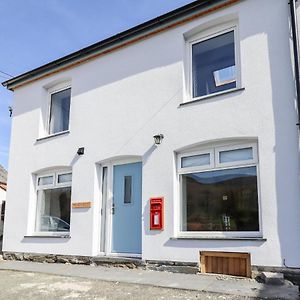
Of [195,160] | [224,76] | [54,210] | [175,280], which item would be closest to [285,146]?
Result: [195,160]

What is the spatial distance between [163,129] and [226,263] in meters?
2.94

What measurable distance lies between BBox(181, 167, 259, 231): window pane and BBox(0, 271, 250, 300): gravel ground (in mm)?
1758

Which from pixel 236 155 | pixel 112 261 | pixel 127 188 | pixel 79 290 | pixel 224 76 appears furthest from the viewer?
pixel 127 188

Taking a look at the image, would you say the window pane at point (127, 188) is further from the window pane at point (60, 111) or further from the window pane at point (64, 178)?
the window pane at point (60, 111)

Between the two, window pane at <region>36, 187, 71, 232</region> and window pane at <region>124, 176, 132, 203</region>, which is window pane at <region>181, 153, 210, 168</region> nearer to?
window pane at <region>124, 176, 132, 203</region>

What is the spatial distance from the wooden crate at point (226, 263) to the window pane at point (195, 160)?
1.70m

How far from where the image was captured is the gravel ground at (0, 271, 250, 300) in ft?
18.0

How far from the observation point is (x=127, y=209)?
8.45 metres

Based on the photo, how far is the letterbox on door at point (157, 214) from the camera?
24.8 ft

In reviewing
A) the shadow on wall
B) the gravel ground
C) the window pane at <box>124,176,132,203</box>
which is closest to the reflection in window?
the shadow on wall

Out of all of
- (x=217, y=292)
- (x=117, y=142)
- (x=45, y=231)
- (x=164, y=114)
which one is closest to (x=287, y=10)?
(x=164, y=114)

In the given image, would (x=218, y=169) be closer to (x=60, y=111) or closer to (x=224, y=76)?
(x=224, y=76)

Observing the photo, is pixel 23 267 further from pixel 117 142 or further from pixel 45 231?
pixel 117 142

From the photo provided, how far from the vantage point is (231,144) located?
7109 millimetres
